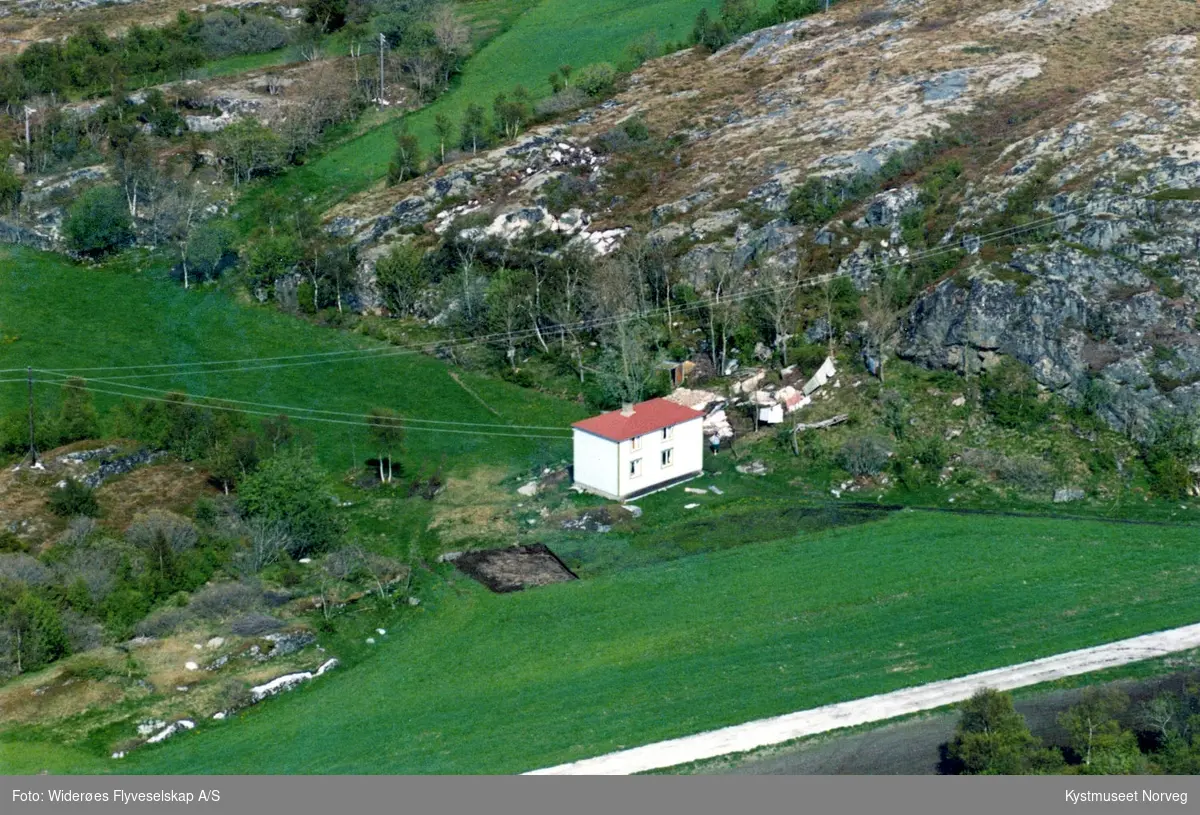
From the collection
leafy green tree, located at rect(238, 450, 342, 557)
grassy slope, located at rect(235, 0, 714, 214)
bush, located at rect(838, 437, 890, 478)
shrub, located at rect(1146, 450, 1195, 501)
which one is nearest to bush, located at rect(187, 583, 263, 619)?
leafy green tree, located at rect(238, 450, 342, 557)

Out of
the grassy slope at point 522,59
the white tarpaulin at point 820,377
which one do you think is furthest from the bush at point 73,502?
the grassy slope at point 522,59

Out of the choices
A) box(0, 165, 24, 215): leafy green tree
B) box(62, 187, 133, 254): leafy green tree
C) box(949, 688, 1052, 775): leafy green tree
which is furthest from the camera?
box(0, 165, 24, 215): leafy green tree

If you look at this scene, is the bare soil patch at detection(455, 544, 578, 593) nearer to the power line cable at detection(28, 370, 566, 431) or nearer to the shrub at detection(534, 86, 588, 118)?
the power line cable at detection(28, 370, 566, 431)

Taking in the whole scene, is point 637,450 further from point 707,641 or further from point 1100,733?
point 1100,733

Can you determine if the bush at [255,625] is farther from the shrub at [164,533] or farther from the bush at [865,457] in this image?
the bush at [865,457]

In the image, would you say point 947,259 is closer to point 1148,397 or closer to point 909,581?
point 1148,397

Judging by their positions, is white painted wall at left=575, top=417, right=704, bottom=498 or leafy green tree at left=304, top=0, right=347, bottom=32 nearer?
white painted wall at left=575, top=417, right=704, bottom=498

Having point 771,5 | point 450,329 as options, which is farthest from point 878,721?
point 771,5

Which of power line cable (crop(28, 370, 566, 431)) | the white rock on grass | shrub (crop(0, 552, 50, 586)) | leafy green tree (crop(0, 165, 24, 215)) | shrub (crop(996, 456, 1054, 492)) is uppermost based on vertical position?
leafy green tree (crop(0, 165, 24, 215))

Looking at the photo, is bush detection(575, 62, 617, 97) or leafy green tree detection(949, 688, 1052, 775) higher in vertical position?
bush detection(575, 62, 617, 97)
